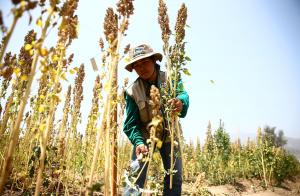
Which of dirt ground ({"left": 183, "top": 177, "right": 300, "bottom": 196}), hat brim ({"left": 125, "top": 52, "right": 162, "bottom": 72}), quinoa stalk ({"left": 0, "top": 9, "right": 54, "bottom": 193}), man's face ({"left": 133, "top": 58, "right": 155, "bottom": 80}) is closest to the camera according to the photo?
quinoa stalk ({"left": 0, "top": 9, "right": 54, "bottom": 193})

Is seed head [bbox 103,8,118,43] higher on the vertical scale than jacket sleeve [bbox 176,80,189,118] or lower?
higher

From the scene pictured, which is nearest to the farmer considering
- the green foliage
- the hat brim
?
the hat brim

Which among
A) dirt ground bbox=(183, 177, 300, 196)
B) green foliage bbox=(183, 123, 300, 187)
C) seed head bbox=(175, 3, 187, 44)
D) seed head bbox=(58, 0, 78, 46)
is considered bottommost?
dirt ground bbox=(183, 177, 300, 196)

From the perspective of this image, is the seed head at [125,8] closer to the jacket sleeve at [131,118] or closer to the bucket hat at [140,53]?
the bucket hat at [140,53]

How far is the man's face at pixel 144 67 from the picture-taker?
8.93 feet

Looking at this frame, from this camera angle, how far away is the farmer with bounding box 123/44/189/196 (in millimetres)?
2621

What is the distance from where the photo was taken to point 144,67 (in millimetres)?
2725

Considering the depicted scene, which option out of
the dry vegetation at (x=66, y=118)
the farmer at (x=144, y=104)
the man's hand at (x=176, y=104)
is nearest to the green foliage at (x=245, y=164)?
the dry vegetation at (x=66, y=118)

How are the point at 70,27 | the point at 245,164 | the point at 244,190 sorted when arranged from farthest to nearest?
the point at 245,164
the point at 244,190
the point at 70,27

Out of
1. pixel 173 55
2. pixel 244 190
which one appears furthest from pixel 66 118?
pixel 244 190

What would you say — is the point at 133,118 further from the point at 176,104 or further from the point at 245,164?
the point at 245,164

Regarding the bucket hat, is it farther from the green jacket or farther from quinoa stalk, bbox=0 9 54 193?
quinoa stalk, bbox=0 9 54 193

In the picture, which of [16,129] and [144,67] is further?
[144,67]

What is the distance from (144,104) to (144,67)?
1.50ft
